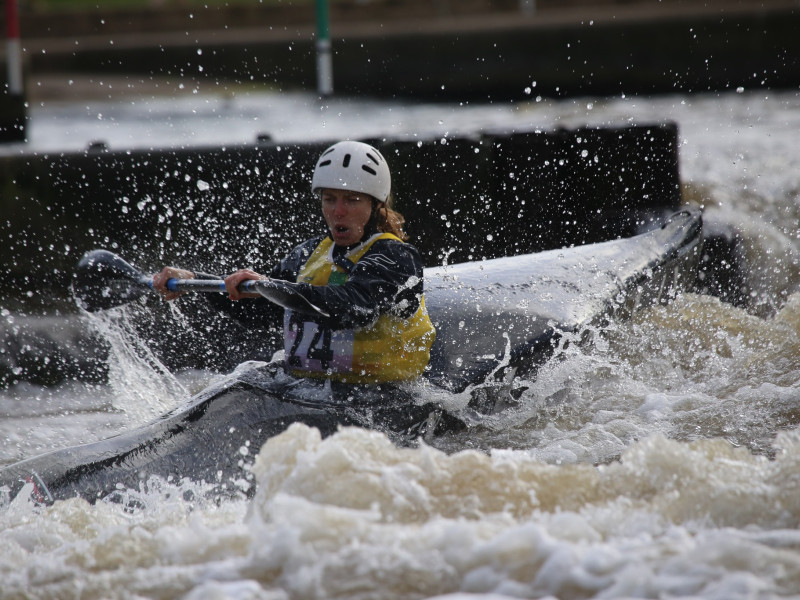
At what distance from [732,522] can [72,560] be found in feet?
6.51

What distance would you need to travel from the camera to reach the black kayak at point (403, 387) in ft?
11.4

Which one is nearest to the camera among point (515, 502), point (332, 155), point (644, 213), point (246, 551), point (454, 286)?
point (246, 551)

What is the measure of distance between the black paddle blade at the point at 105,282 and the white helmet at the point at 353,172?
103cm

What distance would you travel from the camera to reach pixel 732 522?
2799 millimetres

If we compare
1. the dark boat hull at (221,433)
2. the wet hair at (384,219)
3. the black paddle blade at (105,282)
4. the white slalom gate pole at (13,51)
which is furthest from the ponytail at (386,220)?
the white slalom gate pole at (13,51)

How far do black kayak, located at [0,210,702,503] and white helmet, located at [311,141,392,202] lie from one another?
79cm

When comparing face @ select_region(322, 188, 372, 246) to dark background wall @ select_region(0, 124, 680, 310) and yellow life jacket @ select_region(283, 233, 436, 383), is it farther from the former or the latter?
dark background wall @ select_region(0, 124, 680, 310)

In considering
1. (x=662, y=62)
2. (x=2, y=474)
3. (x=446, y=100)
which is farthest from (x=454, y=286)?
(x=662, y=62)

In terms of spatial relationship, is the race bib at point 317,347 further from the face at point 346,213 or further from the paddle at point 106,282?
the paddle at point 106,282

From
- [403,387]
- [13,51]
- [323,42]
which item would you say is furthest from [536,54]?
[403,387]

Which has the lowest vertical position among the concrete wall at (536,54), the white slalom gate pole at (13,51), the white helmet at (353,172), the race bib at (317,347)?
the race bib at (317,347)

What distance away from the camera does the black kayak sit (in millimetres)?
3484

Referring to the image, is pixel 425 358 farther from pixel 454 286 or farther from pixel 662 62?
pixel 662 62

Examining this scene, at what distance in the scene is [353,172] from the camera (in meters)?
3.90
